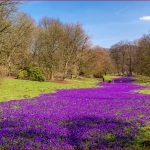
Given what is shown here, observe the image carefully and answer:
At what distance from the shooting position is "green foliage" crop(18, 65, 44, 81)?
58.3 meters

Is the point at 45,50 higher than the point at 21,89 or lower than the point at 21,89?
higher

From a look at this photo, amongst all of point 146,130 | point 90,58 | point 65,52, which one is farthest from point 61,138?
point 90,58

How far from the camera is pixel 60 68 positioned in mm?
72312

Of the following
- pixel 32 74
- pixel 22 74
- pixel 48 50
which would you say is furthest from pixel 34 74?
pixel 48 50

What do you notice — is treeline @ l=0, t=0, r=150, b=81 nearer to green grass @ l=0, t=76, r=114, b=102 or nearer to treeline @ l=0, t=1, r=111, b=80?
treeline @ l=0, t=1, r=111, b=80

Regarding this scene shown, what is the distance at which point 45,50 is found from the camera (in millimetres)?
70812

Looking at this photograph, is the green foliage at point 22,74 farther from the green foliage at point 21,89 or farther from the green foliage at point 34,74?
the green foliage at point 21,89

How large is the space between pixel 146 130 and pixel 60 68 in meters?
58.4

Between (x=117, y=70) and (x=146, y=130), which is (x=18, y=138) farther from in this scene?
(x=117, y=70)

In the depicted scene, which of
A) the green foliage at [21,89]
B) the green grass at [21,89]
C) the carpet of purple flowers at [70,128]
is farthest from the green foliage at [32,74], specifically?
the carpet of purple flowers at [70,128]

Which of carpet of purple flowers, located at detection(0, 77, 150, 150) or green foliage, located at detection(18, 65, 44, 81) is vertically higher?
green foliage, located at detection(18, 65, 44, 81)

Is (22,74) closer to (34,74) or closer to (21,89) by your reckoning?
(34,74)

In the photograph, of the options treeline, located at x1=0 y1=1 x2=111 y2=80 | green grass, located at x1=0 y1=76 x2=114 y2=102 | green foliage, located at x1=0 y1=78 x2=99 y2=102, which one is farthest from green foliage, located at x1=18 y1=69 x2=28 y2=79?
green foliage, located at x1=0 y1=78 x2=99 y2=102

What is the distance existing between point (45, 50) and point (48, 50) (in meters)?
1.28
